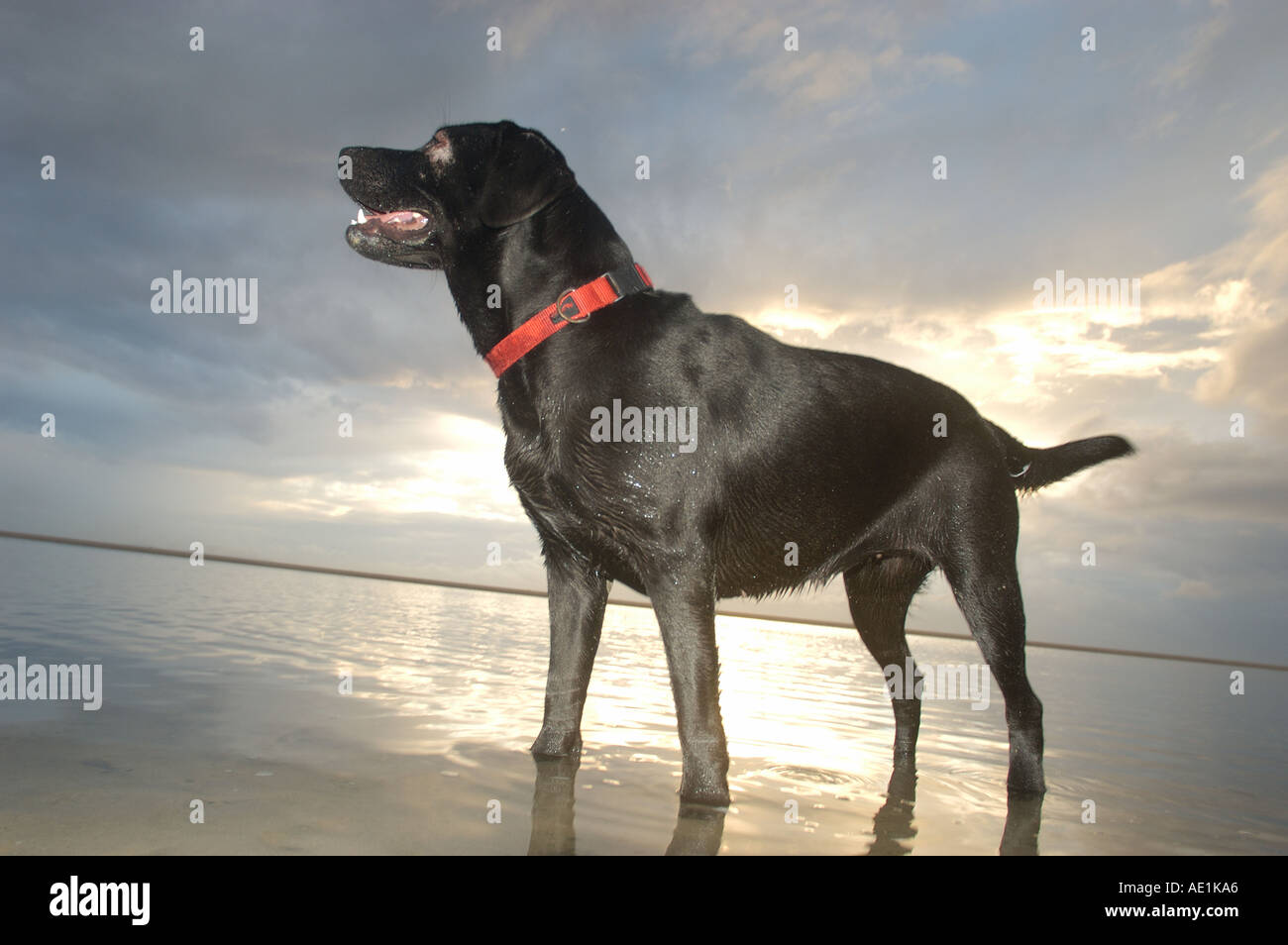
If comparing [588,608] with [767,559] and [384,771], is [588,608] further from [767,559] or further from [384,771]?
[384,771]

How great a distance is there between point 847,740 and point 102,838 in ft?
12.5

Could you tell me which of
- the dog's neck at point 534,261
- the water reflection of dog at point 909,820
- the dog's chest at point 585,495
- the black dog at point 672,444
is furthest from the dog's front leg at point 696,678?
the dog's neck at point 534,261

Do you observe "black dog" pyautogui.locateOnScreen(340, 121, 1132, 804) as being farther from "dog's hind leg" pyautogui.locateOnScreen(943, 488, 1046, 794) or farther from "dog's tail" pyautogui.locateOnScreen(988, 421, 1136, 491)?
"dog's tail" pyautogui.locateOnScreen(988, 421, 1136, 491)

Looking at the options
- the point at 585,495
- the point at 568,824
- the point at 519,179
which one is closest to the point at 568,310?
the point at 519,179

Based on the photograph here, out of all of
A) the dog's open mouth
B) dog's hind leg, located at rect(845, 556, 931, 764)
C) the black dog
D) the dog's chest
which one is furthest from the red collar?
dog's hind leg, located at rect(845, 556, 931, 764)

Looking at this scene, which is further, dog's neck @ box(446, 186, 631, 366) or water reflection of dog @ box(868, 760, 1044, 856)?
dog's neck @ box(446, 186, 631, 366)

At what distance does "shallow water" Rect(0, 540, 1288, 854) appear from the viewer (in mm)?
2383

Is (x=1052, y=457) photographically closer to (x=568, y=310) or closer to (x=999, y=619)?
(x=999, y=619)

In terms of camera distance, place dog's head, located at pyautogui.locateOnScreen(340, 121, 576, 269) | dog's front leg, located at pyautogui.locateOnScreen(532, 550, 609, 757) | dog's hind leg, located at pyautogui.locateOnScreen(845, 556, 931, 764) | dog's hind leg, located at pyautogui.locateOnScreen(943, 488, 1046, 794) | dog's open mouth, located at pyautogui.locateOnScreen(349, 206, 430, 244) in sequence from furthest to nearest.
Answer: dog's hind leg, located at pyautogui.locateOnScreen(845, 556, 931, 764)
dog's hind leg, located at pyautogui.locateOnScreen(943, 488, 1046, 794)
dog's front leg, located at pyautogui.locateOnScreen(532, 550, 609, 757)
dog's open mouth, located at pyautogui.locateOnScreen(349, 206, 430, 244)
dog's head, located at pyautogui.locateOnScreen(340, 121, 576, 269)

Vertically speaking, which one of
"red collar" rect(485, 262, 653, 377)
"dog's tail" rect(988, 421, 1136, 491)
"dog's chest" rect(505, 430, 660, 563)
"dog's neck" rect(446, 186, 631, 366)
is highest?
"dog's neck" rect(446, 186, 631, 366)

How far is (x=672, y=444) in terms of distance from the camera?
9.78 ft

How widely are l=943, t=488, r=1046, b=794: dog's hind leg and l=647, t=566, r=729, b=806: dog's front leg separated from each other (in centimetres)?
143

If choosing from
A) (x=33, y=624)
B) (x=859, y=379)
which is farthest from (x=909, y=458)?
(x=33, y=624)

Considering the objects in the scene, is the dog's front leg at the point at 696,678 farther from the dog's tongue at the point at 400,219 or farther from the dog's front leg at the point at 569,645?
the dog's tongue at the point at 400,219
